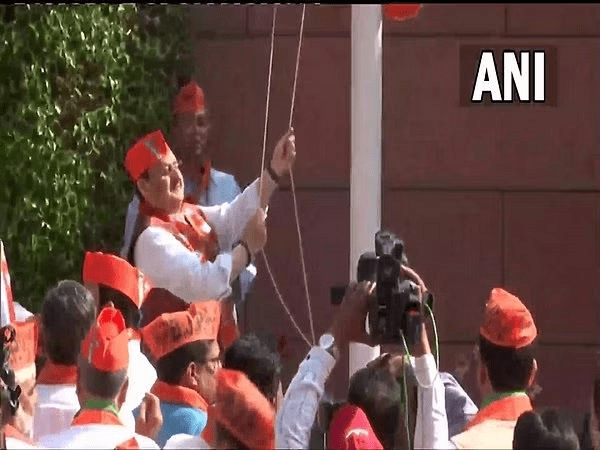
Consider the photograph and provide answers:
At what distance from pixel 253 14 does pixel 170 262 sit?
2.29m

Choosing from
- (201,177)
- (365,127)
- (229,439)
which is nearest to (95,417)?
(229,439)

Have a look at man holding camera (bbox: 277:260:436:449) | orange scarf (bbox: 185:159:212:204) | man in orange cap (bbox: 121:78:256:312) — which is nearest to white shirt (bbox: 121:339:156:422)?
man holding camera (bbox: 277:260:436:449)

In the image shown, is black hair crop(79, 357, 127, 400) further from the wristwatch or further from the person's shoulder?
the wristwatch

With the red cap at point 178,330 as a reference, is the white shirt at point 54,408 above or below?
below

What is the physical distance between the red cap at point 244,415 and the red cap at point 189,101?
8.91ft

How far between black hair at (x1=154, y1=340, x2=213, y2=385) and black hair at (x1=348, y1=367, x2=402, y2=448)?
0.47 metres

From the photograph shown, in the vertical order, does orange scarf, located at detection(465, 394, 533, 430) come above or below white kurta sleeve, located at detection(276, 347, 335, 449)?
A: below

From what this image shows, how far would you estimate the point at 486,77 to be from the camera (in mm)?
8055

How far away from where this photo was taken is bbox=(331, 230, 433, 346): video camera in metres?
5.52

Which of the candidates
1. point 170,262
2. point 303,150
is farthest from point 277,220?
point 170,262

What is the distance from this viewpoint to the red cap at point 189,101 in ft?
25.8

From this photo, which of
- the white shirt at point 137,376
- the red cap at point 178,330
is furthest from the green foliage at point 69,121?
the red cap at point 178,330

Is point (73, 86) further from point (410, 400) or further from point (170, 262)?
point (410, 400)

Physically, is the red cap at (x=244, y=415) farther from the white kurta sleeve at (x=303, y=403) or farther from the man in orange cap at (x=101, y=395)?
the man in orange cap at (x=101, y=395)
